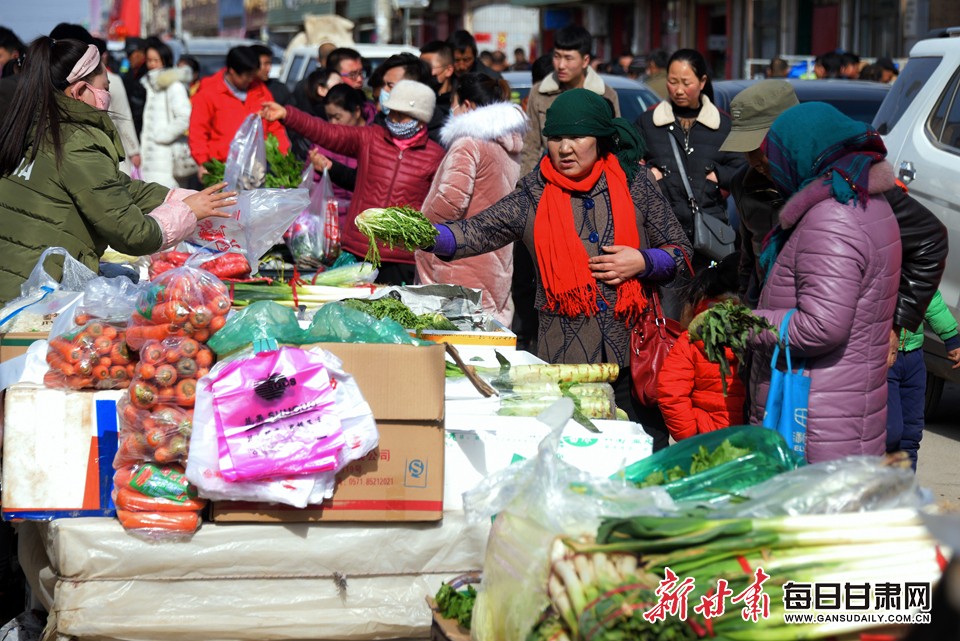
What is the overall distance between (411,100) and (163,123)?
5.56 m

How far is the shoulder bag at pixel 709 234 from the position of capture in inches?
272

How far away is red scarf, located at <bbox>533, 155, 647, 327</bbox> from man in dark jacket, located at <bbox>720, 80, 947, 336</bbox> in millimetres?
506

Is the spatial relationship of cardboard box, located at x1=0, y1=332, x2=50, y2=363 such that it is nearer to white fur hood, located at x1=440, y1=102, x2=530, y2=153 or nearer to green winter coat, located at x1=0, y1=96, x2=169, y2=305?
green winter coat, located at x1=0, y1=96, x2=169, y2=305

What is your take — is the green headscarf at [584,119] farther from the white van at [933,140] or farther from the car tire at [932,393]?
the car tire at [932,393]

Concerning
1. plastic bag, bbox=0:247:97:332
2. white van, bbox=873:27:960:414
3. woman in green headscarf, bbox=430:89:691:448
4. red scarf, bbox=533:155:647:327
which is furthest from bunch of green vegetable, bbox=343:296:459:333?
white van, bbox=873:27:960:414

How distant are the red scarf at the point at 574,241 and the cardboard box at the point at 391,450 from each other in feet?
4.37

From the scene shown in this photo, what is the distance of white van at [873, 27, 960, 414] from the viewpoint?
6504mm

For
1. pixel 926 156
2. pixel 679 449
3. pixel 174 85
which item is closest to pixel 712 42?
pixel 174 85

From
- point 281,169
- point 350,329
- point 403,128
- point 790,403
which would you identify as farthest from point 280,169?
point 790,403

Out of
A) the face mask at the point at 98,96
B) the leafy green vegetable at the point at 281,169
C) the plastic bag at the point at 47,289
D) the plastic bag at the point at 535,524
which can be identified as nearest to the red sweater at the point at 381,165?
the leafy green vegetable at the point at 281,169

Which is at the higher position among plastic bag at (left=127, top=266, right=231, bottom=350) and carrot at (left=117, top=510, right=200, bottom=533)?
plastic bag at (left=127, top=266, right=231, bottom=350)

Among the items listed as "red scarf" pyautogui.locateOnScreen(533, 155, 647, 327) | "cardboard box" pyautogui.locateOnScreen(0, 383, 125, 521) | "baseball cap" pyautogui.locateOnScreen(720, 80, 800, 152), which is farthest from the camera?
"baseball cap" pyautogui.locateOnScreen(720, 80, 800, 152)

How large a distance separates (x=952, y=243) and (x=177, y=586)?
4868 mm

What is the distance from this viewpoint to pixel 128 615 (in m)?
3.48
